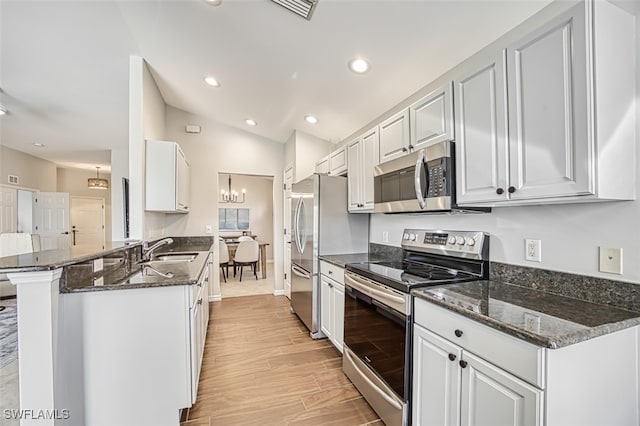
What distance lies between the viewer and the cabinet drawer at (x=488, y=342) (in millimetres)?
1028

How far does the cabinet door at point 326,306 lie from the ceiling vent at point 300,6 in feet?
7.47

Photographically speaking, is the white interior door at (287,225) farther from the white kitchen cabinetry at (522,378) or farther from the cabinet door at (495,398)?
the cabinet door at (495,398)

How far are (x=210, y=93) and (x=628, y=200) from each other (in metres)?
3.94

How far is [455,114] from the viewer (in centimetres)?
178

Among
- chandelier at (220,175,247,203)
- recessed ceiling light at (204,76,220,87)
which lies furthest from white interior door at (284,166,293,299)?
chandelier at (220,175,247,203)

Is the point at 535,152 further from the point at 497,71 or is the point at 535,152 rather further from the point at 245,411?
the point at 245,411

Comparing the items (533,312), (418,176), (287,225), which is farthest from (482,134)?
(287,225)

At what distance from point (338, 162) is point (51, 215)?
691cm

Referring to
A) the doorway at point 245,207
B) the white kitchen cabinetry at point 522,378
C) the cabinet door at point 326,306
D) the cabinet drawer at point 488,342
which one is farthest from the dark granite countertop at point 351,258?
the doorway at point 245,207

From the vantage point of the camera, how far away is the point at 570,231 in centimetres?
147

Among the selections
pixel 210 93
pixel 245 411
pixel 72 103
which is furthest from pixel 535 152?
pixel 72 103

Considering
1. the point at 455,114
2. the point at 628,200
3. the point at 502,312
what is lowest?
the point at 502,312

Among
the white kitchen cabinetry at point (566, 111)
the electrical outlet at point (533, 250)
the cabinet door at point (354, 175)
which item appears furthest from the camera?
the cabinet door at point (354, 175)

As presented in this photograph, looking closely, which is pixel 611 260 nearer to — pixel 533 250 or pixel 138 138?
pixel 533 250
